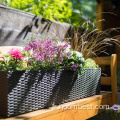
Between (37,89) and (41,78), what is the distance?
3.4 inches

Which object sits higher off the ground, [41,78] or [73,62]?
[73,62]

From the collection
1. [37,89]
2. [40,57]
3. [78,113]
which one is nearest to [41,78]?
[37,89]

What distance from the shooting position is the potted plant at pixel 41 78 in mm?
1060

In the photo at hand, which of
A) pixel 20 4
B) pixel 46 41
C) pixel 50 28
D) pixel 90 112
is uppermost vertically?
pixel 20 4

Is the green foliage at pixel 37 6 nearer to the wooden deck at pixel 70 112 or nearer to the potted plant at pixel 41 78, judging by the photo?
the potted plant at pixel 41 78

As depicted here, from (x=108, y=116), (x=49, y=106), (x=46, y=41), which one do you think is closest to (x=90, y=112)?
(x=49, y=106)

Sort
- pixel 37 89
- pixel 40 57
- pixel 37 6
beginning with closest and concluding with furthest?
pixel 37 89 → pixel 40 57 → pixel 37 6

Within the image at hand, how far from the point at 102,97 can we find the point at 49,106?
0.75 m

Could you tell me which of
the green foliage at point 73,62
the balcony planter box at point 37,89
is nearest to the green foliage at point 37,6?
the green foliage at point 73,62

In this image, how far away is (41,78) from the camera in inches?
48.5

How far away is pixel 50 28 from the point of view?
256cm

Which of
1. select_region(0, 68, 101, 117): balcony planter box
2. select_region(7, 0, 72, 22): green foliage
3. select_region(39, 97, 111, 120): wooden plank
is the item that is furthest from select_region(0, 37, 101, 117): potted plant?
select_region(7, 0, 72, 22): green foliage

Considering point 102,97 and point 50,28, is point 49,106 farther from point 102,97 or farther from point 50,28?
point 50,28

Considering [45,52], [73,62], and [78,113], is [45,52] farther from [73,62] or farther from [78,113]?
[78,113]
